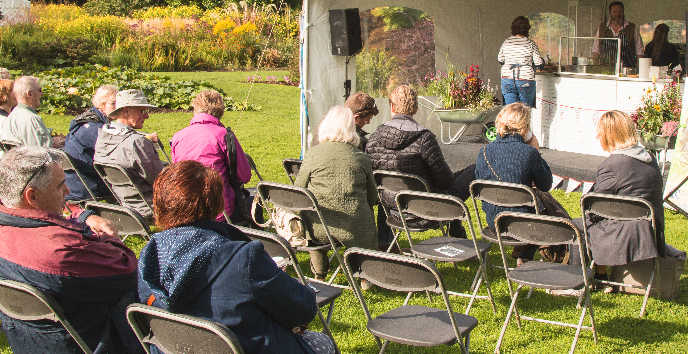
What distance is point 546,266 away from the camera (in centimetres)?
411

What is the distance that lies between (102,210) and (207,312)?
186cm

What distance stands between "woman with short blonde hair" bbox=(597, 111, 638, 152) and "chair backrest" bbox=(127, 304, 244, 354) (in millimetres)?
3099

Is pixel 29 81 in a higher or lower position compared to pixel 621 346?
higher

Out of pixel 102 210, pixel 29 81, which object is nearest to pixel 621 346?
pixel 102 210

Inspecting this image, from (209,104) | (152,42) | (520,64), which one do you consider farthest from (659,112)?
(152,42)

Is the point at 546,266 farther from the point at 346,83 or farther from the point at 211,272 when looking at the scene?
the point at 346,83

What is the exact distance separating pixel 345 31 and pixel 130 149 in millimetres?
4295

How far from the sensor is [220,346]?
7.90ft

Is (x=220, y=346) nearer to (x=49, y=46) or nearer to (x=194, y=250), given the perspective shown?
(x=194, y=250)

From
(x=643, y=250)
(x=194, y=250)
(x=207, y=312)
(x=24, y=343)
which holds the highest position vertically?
(x=194, y=250)

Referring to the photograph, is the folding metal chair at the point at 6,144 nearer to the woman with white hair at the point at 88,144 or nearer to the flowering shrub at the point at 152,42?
the woman with white hair at the point at 88,144

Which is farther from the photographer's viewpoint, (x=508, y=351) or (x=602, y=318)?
(x=602, y=318)

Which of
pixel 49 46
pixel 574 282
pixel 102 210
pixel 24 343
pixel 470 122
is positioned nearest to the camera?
pixel 24 343

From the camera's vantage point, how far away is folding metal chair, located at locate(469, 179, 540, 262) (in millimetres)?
4414
